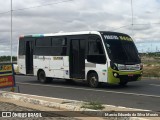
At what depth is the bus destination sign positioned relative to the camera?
667 inches

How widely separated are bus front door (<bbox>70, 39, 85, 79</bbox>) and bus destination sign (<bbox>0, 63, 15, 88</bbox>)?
4.71 m

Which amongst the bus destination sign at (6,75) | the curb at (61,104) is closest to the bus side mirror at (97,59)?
the bus destination sign at (6,75)

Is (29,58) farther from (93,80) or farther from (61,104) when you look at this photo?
(61,104)

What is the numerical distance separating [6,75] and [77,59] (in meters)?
5.22

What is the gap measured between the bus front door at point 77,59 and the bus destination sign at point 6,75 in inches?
185

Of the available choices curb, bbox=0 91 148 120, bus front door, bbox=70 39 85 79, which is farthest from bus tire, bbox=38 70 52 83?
curb, bbox=0 91 148 120

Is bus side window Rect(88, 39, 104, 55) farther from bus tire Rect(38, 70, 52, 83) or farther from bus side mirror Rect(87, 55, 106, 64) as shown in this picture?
bus tire Rect(38, 70, 52, 83)

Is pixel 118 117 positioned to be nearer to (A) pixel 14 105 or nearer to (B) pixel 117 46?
(A) pixel 14 105

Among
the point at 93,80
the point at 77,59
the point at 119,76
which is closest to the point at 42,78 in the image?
the point at 77,59

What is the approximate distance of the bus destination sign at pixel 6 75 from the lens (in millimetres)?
16947

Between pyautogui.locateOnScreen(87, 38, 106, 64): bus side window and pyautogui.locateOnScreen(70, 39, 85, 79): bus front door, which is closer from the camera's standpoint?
pyautogui.locateOnScreen(87, 38, 106, 64): bus side window

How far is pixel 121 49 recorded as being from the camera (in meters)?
19.8

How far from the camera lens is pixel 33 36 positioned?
2500cm

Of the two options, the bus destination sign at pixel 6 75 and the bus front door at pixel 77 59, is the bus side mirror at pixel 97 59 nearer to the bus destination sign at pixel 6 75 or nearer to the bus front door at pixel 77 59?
the bus front door at pixel 77 59
